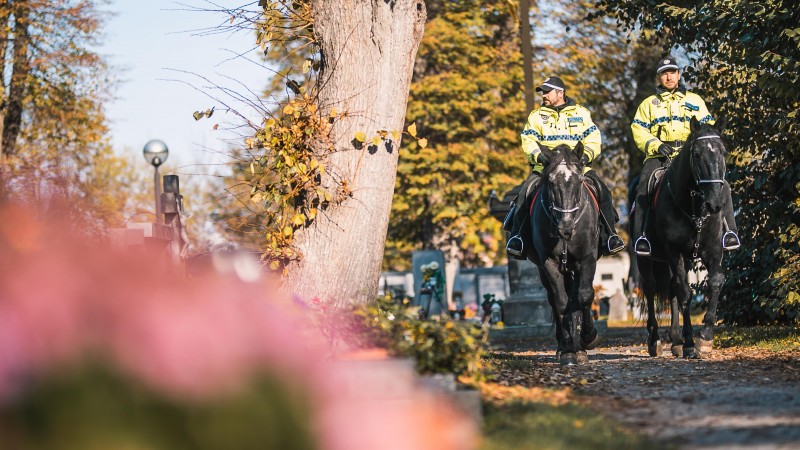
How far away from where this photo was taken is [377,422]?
13.7ft

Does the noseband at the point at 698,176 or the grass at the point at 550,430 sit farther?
the noseband at the point at 698,176

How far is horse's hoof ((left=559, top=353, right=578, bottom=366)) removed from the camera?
12.9m

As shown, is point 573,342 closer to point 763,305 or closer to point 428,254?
point 763,305

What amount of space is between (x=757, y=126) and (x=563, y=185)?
5.79 metres

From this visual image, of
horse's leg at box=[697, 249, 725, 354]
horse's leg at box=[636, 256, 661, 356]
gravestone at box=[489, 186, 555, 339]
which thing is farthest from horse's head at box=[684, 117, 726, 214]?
gravestone at box=[489, 186, 555, 339]

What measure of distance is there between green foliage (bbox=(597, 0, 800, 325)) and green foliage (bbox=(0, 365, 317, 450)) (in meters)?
11.2

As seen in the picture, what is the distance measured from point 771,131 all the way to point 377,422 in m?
13.5

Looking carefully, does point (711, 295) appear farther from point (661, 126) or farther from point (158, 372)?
point (158, 372)

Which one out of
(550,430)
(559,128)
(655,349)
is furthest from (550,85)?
(550,430)

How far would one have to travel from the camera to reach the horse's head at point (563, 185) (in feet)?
41.2

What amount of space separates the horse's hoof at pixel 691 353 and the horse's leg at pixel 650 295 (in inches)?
46.2

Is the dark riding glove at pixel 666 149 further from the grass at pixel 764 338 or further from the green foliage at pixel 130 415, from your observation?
the green foliage at pixel 130 415

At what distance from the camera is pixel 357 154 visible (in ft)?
36.4

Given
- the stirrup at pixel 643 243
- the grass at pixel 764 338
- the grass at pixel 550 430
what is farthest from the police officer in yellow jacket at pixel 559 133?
the grass at pixel 550 430
